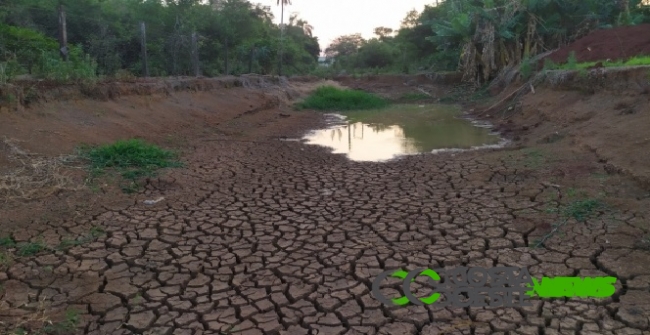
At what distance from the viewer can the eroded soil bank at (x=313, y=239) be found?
9.48ft

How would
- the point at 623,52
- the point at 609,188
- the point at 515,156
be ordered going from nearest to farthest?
the point at 609,188, the point at 515,156, the point at 623,52

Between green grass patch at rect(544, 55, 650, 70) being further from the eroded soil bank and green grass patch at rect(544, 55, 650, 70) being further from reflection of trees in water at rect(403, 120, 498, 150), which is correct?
the eroded soil bank

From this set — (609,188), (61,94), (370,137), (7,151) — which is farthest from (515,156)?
(61,94)

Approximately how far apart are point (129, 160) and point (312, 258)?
377 cm

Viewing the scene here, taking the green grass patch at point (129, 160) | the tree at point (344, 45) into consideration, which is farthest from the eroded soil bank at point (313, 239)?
the tree at point (344, 45)

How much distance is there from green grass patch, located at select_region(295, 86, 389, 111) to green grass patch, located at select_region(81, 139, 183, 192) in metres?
11.4

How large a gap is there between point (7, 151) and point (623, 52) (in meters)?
14.6

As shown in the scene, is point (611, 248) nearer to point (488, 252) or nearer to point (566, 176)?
point (488, 252)

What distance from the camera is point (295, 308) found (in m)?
3.02

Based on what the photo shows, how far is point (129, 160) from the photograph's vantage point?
6.34 m

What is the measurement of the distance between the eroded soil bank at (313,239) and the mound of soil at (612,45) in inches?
295

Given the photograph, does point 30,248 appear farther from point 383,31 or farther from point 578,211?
point 383,31

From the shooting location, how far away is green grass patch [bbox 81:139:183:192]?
5928 millimetres

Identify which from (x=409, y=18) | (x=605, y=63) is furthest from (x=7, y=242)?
(x=409, y=18)
